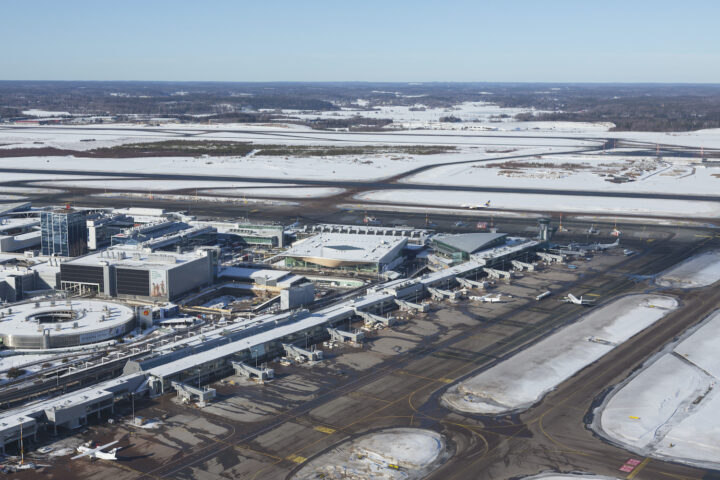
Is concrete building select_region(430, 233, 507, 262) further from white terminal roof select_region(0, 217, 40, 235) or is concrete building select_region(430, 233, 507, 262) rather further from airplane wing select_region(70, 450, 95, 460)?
airplane wing select_region(70, 450, 95, 460)

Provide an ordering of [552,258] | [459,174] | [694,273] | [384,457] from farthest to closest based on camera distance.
Result: [459,174], [552,258], [694,273], [384,457]

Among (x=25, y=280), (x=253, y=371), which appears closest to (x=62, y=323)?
(x=25, y=280)

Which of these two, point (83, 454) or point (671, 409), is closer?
point (83, 454)

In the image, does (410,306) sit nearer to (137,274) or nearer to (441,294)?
(441,294)

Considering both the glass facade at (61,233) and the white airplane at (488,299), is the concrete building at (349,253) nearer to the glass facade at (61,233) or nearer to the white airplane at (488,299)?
the white airplane at (488,299)

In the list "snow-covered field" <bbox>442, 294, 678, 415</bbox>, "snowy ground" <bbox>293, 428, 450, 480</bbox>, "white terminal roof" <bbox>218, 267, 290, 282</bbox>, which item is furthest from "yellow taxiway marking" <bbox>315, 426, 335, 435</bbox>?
"white terminal roof" <bbox>218, 267, 290, 282</bbox>

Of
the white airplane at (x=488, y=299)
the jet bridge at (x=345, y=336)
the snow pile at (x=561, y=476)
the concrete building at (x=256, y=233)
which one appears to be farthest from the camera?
the concrete building at (x=256, y=233)

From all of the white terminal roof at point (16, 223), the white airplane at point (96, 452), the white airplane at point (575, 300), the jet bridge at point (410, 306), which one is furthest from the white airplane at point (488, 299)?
the white terminal roof at point (16, 223)
